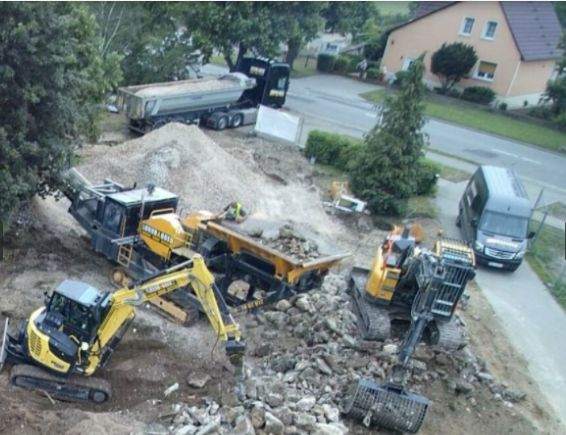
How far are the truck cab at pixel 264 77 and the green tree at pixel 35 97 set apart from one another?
1619 centimetres

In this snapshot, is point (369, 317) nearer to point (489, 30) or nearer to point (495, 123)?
point (495, 123)

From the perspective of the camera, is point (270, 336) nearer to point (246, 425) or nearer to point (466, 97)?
point (246, 425)

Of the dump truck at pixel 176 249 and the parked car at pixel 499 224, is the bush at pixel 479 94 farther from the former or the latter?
the dump truck at pixel 176 249

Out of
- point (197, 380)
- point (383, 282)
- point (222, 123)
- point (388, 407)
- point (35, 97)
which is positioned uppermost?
point (35, 97)

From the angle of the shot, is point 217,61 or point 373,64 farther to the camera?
point 373,64

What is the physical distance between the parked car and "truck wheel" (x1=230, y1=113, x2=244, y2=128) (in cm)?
1243

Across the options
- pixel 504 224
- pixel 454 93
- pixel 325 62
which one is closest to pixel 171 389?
pixel 504 224

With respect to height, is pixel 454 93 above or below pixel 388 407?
above

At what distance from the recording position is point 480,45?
41.8 m

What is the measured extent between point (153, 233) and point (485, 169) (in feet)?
41.9

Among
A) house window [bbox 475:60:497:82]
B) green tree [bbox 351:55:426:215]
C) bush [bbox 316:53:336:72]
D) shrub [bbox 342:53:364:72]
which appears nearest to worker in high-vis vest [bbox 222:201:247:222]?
green tree [bbox 351:55:426:215]

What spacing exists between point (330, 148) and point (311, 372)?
49.3 feet

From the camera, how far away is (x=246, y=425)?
31.8 feet

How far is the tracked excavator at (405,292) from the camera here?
13.2 m
